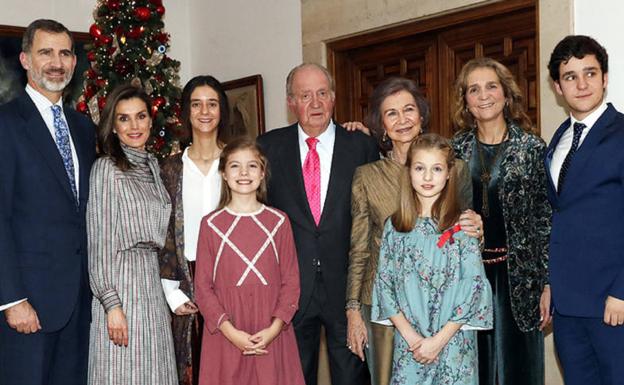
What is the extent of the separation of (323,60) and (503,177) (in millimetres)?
2599

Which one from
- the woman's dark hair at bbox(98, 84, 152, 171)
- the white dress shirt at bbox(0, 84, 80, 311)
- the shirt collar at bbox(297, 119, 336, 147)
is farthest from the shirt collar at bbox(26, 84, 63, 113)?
the shirt collar at bbox(297, 119, 336, 147)

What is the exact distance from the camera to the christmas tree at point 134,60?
228 inches

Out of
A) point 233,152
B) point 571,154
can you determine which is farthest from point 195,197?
point 571,154

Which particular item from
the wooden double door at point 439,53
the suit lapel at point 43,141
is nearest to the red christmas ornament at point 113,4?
the wooden double door at point 439,53

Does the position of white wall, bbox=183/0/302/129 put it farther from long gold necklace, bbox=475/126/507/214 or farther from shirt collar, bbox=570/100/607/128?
shirt collar, bbox=570/100/607/128

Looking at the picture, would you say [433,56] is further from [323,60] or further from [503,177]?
[503,177]

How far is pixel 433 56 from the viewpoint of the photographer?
188 inches

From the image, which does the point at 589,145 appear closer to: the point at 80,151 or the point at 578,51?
the point at 578,51

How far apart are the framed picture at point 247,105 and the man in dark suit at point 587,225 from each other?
3.28 meters

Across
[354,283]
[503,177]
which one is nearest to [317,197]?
[354,283]

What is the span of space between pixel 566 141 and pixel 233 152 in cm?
134

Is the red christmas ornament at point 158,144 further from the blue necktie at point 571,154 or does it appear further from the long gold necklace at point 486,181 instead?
the blue necktie at point 571,154

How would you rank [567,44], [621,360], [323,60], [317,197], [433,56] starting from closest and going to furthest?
1. [621,360]
2. [567,44]
3. [317,197]
4. [433,56]
5. [323,60]

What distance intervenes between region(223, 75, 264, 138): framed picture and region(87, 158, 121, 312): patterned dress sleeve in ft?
9.71
